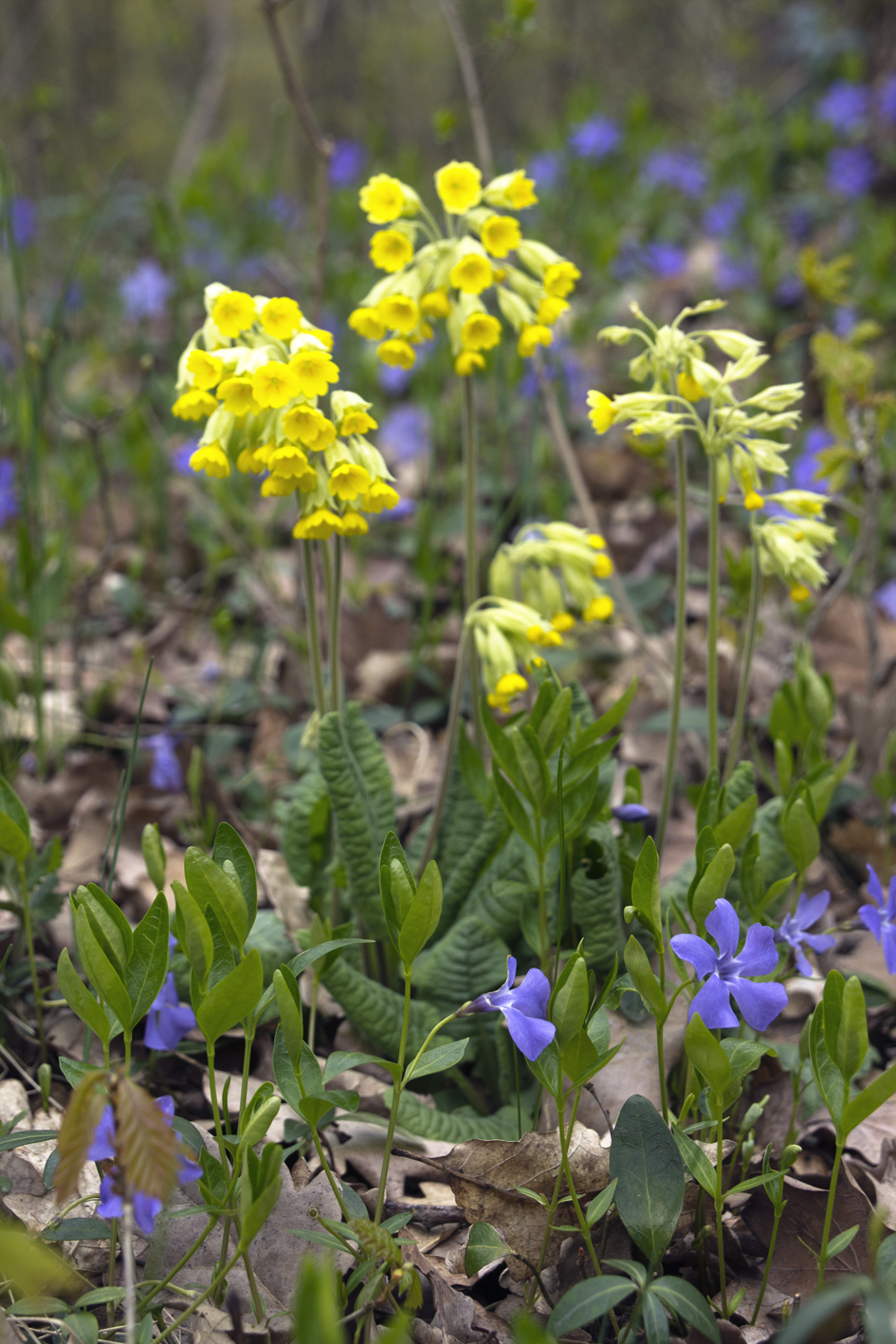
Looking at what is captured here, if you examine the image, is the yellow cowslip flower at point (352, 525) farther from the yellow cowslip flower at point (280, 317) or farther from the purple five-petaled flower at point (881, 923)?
the purple five-petaled flower at point (881, 923)

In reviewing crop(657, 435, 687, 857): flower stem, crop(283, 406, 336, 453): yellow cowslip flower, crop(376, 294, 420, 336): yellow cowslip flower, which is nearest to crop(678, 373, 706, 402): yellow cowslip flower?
crop(657, 435, 687, 857): flower stem

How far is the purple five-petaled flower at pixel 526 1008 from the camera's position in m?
1.11

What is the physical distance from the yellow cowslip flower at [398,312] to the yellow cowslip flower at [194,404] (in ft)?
1.04

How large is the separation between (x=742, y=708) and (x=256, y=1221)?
1.08 m

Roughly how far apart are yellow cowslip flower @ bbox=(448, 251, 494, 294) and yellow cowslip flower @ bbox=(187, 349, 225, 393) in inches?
16.4

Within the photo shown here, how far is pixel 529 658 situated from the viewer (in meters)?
1.58

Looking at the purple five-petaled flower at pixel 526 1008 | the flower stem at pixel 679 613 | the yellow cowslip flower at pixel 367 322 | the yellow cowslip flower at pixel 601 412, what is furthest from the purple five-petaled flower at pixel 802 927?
the yellow cowslip flower at pixel 367 322

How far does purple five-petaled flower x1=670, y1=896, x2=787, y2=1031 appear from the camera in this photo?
110 cm

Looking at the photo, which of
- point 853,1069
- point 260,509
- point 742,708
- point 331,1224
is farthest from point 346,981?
point 260,509

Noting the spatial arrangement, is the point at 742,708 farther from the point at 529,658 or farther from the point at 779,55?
the point at 779,55

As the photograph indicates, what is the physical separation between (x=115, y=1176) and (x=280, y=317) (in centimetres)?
104

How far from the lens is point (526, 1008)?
3.86 ft

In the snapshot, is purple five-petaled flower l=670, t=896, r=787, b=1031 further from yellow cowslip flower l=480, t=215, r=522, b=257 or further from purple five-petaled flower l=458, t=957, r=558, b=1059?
yellow cowslip flower l=480, t=215, r=522, b=257

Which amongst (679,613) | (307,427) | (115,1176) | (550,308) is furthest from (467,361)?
(115,1176)
